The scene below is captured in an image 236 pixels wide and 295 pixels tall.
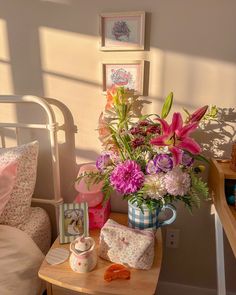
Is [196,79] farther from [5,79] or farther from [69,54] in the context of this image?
[5,79]

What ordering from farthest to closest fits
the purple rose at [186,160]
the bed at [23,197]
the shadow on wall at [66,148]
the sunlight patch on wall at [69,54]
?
the shadow on wall at [66,148], the sunlight patch on wall at [69,54], the bed at [23,197], the purple rose at [186,160]

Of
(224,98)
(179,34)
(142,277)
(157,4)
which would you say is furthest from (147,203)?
(157,4)

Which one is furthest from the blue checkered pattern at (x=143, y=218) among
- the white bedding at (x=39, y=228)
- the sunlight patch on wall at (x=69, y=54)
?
the sunlight patch on wall at (x=69, y=54)

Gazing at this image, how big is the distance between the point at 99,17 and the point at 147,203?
851mm

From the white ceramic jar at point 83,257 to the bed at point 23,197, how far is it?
0.84 feet

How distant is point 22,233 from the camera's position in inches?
48.1

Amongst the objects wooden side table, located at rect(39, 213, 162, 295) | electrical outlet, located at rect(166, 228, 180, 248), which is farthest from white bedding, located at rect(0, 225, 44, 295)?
electrical outlet, located at rect(166, 228, 180, 248)

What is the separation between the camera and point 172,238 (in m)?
1.43

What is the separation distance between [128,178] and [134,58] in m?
0.59

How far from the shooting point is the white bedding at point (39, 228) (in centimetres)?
130

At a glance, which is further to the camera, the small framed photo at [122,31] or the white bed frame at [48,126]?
the white bed frame at [48,126]

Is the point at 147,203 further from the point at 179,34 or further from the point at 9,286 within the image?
the point at 179,34

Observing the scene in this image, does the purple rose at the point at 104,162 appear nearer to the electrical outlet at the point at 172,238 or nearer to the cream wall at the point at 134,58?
the cream wall at the point at 134,58

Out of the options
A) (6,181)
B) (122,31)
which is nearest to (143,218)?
(6,181)
